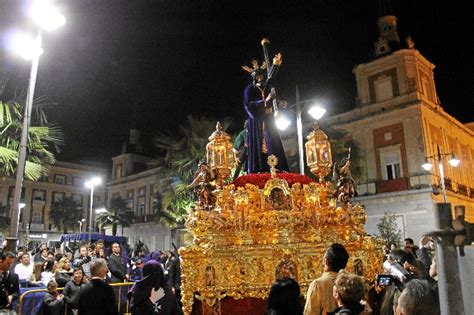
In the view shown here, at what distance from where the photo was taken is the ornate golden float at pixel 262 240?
6.84 metres

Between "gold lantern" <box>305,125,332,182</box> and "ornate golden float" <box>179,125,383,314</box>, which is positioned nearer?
"ornate golden float" <box>179,125,383,314</box>

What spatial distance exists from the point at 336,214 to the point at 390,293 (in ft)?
9.23

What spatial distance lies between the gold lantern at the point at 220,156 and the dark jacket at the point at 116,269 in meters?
4.18

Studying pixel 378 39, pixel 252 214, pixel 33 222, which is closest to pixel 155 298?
pixel 252 214

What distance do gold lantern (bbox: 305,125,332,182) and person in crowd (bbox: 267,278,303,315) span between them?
4.15 metres

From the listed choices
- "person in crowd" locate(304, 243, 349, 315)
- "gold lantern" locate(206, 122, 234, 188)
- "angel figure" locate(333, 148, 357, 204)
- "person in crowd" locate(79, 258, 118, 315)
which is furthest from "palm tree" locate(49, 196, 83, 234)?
"person in crowd" locate(304, 243, 349, 315)

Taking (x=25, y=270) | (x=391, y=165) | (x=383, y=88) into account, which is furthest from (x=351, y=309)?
(x=383, y=88)

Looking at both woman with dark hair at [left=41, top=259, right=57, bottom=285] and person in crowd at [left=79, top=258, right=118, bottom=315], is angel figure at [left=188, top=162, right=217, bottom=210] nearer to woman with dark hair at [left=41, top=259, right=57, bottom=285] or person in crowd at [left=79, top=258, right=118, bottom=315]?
person in crowd at [left=79, top=258, right=118, bottom=315]

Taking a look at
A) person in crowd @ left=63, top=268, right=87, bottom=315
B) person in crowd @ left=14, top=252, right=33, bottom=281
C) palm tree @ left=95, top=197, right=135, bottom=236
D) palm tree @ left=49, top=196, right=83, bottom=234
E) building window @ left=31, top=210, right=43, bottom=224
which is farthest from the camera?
palm tree @ left=49, top=196, right=83, bottom=234

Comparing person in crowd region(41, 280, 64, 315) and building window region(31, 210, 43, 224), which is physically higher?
building window region(31, 210, 43, 224)

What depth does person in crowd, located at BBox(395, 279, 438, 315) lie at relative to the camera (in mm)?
3133

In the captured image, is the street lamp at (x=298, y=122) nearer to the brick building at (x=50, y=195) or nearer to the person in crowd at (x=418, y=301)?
the person in crowd at (x=418, y=301)

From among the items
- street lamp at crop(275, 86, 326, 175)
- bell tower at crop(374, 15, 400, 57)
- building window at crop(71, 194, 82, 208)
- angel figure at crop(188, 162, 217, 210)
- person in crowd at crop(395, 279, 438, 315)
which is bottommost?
person in crowd at crop(395, 279, 438, 315)

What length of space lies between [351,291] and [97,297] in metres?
3.55
